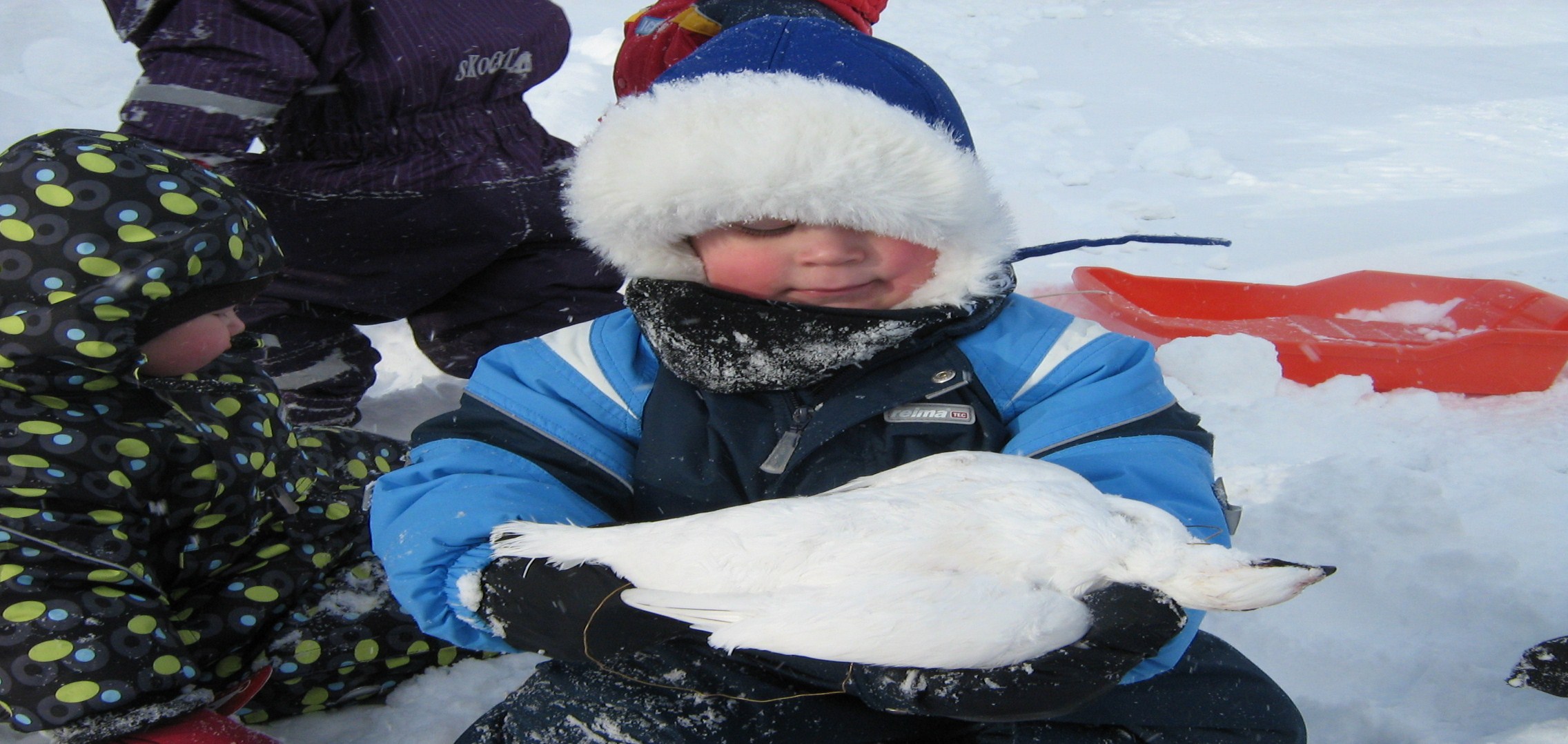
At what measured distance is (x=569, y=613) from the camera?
40.9 inches

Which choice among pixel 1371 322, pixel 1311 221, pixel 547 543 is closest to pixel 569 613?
pixel 547 543

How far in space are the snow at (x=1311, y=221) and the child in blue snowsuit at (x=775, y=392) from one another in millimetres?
434

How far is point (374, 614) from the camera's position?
1.59m

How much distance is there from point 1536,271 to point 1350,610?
2278mm

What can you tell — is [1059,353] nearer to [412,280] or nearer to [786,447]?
[786,447]

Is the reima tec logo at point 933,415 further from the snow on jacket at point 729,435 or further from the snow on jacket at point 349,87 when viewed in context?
the snow on jacket at point 349,87

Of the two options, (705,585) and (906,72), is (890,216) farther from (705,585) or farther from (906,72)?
(705,585)

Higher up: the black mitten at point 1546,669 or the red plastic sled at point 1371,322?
the black mitten at point 1546,669

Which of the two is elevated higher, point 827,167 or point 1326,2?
point 827,167

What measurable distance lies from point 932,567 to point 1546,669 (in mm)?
1064

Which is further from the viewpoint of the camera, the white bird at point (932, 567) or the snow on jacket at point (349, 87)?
the snow on jacket at point (349, 87)

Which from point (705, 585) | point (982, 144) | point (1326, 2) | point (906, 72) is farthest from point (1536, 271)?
point (1326, 2)

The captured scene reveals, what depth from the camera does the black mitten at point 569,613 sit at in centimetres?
102

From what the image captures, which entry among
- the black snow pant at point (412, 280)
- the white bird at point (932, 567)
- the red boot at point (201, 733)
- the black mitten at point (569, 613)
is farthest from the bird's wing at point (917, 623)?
the black snow pant at point (412, 280)
